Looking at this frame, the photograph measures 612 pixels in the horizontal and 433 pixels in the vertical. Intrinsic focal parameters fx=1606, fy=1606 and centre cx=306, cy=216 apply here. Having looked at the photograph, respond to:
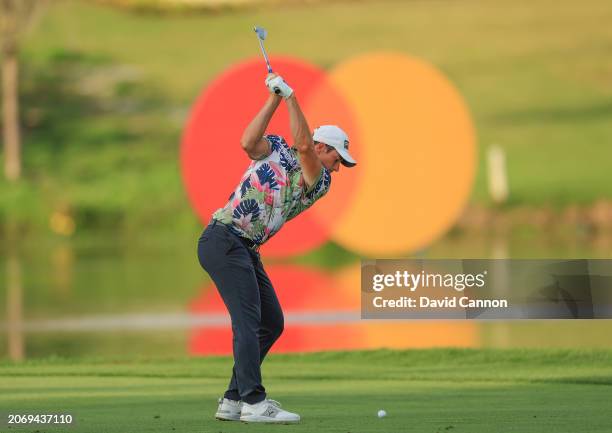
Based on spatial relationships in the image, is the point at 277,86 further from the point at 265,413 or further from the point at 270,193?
the point at 265,413

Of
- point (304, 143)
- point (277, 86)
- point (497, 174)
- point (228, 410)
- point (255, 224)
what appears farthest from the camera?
point (497, 174)

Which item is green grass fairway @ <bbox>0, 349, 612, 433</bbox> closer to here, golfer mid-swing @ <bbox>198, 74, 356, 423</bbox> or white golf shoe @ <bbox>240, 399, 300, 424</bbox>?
white golf shoe @ <bbox>240, 399, 300, 424</bbox>

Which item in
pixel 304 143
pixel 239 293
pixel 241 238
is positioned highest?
pixel 304 143

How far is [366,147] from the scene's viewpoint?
76.8ft

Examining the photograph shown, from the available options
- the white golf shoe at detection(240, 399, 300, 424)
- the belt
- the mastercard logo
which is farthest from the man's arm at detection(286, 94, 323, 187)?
the mastercard logo

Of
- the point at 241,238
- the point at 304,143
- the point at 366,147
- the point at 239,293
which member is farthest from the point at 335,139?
the point at 366,147

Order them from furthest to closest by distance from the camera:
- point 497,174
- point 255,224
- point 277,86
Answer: point 497,174 → point 255,224 → point 277,86

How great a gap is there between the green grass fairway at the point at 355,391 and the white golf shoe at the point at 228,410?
11 cm

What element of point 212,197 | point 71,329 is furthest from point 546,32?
point 71,329

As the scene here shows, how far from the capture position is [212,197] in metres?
23.2

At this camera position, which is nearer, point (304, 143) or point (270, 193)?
point (304, 143)

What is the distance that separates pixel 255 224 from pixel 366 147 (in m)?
14.9

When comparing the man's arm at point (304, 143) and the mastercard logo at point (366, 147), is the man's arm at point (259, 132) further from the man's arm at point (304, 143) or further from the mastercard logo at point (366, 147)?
the mastercard logo at point (366, 147)

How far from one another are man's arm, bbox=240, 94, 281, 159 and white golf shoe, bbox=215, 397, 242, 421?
1.35 m
